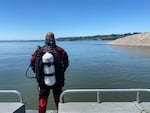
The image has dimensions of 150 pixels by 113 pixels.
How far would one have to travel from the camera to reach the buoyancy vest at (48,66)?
4617 mm

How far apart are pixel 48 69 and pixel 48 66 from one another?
7 centimetres

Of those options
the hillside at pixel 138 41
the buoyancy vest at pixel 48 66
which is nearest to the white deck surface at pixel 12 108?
the buoyancy vest at pixel 48 66

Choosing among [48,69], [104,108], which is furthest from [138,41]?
[48,69]

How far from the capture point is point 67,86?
60.3 ft

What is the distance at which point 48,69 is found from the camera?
468 centimetres

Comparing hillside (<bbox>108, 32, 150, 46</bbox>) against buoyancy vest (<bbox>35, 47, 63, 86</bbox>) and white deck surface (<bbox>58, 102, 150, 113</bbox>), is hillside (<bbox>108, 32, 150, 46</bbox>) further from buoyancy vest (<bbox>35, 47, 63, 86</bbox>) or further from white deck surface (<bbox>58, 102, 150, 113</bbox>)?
buoyancy vest (<bbox>35, 47, 63, 86</bbox>)

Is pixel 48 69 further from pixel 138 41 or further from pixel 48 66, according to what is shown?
pixel 138 41

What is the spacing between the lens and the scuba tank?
4.59m

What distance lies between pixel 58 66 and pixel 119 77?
61.2ft

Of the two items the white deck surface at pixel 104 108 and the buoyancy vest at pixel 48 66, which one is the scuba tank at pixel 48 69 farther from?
the white deck surface at pixel 104 108

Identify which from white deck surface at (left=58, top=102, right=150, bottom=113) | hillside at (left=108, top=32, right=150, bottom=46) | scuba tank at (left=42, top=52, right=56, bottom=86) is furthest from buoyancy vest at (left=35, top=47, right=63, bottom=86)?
hillside at (left=108, top=32, right=150, bottom=46)

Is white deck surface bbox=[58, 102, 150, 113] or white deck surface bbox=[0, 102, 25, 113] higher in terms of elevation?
white deck surface bbox=[0, 102, 25, 113]

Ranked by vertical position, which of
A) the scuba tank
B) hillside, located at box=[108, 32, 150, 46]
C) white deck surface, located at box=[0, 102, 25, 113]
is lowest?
hillside, located at box=[108, 32, 150, 46]

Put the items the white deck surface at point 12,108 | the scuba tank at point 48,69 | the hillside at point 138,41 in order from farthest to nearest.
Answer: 1. the hillside at point 138,41
2. the white deck surface at point 12,108
3. the scuba tank at point 48,69
